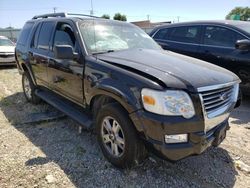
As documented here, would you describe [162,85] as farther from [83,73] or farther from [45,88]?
[45,88]

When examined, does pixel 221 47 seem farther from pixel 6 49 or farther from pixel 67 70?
pixel 6 49

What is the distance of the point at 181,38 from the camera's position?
22.2ft

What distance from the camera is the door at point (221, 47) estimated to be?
5.67m

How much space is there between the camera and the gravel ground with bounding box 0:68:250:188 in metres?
3.04

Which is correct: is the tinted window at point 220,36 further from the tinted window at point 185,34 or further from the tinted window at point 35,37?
the tinted window at point 35,37

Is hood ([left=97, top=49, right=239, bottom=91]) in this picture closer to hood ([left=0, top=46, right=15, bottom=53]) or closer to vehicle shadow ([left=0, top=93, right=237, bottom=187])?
vehicle shadow ([left=0, top=93, right=237, bottom=187])

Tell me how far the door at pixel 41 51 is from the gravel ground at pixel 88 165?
1.11 meters

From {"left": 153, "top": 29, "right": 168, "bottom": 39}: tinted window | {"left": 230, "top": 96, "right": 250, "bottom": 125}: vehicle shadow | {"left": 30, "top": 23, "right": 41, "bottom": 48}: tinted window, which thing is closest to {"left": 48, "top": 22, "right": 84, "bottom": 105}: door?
{"left": 30, "top": 23, "right": 41, "bottom": 48}: tinted window

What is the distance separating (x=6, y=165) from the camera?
3412 mm

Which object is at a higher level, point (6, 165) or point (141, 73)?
point (141, 73)

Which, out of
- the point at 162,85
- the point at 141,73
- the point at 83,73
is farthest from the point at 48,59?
the point at 162,85

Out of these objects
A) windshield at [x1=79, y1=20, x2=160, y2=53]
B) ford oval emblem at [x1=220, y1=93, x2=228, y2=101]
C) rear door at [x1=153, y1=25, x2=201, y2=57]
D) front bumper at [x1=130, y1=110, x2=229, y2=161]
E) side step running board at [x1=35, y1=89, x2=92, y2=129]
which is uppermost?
windshield at [x1=79, y1=20, x2=160, y2=53]

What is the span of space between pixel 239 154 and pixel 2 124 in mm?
4022

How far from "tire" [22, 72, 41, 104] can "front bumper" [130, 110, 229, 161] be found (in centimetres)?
376
